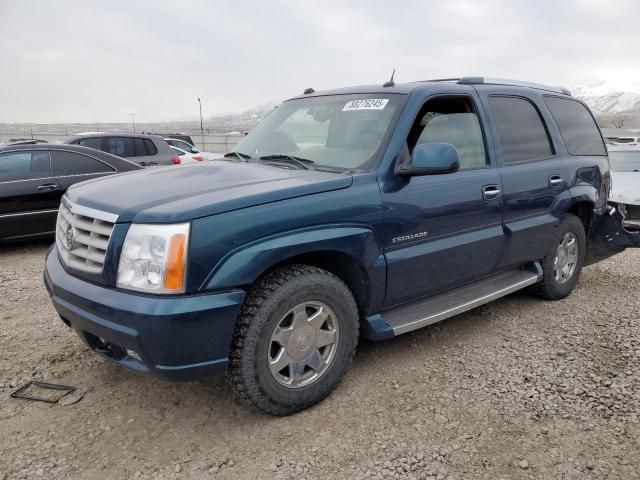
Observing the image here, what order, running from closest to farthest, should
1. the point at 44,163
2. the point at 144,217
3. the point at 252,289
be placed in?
the point at 144,217
the point at 252,289
the point at 44,163

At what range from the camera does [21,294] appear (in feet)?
16.1

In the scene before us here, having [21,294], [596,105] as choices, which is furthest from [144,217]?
[596,105]

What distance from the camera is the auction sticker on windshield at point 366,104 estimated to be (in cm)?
340

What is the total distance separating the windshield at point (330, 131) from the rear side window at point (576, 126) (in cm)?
205

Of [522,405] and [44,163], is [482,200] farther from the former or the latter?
[44,163]

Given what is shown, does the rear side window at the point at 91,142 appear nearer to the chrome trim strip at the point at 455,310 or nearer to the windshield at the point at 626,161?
the chrome trim strip at the point at 455,310

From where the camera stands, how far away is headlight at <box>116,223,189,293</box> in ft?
7.66

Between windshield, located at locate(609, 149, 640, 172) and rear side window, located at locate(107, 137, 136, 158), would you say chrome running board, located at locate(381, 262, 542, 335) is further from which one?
rear side window, located at locate(107, 137, 136, 158)

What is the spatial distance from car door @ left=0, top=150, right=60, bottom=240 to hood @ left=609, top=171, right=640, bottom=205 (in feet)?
23.7

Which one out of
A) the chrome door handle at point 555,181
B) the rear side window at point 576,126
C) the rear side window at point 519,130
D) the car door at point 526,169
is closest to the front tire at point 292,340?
the car door at point 526,169

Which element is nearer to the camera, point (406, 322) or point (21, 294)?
point (406, 322)

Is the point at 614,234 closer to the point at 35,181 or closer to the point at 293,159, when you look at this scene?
the point at 293,159

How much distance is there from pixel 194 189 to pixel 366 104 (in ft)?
4.62

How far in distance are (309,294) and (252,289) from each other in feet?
1.03
